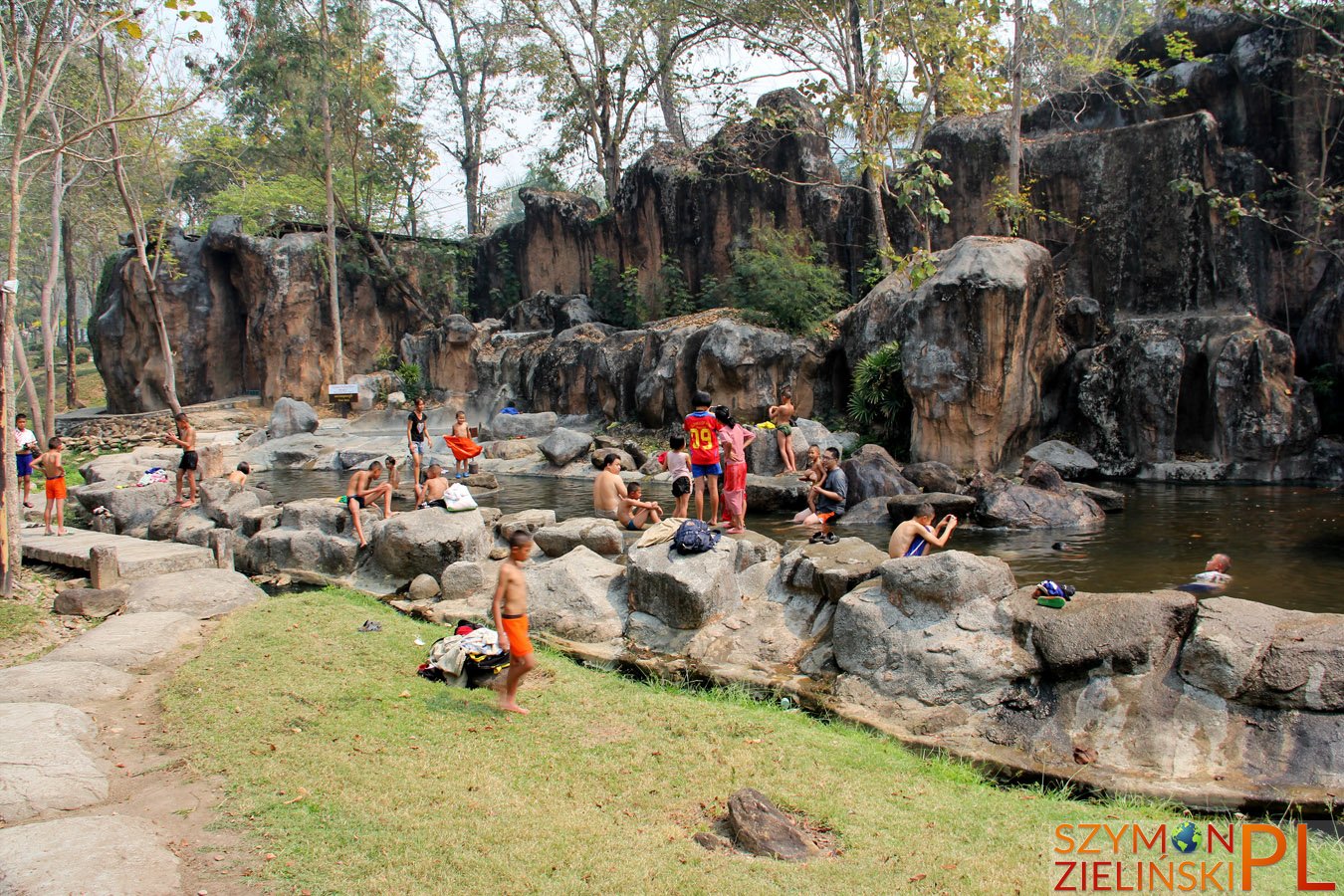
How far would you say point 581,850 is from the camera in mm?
4344

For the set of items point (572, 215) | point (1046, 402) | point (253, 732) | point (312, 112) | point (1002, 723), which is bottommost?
point (1002, 723)

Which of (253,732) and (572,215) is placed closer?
(253,732)

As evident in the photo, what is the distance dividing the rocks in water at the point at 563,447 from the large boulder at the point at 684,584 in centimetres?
1234

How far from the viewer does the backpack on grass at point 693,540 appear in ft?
28.4

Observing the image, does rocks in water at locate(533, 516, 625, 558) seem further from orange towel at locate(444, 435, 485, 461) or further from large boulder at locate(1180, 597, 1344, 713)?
orange towel at locate(444, 435, 485, 461)

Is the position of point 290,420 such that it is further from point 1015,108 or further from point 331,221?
point 1015,108

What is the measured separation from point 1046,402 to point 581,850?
18.0 m

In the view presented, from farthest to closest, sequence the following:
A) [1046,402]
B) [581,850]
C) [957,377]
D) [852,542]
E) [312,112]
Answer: [312,112] < [1046,402] < [957,377] < [852,542] < [581,850]

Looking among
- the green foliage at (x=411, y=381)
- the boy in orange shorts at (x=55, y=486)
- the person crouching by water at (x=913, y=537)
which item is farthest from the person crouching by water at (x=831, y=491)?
the green foliage at (x=411, y=381)

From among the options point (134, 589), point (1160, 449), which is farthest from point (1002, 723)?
point (1160, 449)

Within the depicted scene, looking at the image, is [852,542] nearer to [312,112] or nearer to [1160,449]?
[1160,449]

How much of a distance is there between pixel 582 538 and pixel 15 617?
5493 mm

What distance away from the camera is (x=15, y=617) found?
841 cm

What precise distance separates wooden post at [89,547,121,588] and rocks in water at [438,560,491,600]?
3.48 m
